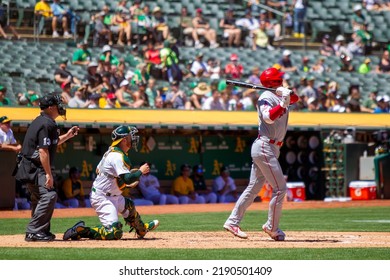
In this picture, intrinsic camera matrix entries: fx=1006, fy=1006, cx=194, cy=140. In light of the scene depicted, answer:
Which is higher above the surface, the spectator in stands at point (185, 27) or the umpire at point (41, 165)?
the spectator in stands at point (185, 27)

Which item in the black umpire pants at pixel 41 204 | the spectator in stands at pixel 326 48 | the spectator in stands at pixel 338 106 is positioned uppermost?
the spectator in stands at pixel 326 48

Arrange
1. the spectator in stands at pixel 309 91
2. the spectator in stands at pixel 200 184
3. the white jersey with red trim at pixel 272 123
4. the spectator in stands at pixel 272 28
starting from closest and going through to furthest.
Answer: the white jersey with red trim at pixel 272 123, the spectator in stands at pixel 200 184, the spectator in stands at pixel 309 91, the spectator in stands at pixel 272 28

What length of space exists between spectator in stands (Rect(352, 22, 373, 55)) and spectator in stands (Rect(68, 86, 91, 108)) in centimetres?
1020

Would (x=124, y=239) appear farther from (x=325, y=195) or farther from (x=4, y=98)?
(x=325, y=195)

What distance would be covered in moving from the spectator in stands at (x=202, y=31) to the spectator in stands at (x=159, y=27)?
851 millimetres

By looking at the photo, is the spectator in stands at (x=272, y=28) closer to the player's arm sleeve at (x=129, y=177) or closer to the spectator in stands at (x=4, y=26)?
the spectator in stands at (x=4, y=26)

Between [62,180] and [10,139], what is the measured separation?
252 cm

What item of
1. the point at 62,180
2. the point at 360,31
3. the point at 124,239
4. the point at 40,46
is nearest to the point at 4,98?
the point at 62,180

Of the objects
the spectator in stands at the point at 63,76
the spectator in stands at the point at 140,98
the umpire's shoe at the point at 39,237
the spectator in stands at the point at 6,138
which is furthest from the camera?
the spectator in stands at the point at 140,98

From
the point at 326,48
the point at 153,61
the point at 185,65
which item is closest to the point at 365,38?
the point at 326,48

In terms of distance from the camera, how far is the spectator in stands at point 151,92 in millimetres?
21797

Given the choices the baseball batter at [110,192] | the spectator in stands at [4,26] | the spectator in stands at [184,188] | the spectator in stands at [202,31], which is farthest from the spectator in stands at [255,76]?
the baseball batter at [110,192]

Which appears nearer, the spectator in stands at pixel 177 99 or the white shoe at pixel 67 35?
the spectator in stands at pixel 177 99

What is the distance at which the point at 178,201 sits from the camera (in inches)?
827
